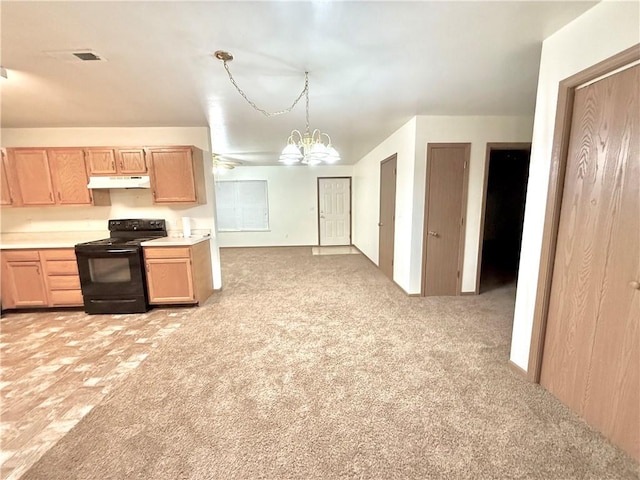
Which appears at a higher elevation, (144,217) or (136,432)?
(144,217)

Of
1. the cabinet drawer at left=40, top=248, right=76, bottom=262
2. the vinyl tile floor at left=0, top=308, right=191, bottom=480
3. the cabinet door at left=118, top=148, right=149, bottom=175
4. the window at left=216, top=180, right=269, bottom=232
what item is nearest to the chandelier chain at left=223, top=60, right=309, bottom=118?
the cabinet door at left=118, top=148, right=149, bottom=175

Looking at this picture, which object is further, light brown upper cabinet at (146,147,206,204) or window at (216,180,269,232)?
window at (216,180,269,232)

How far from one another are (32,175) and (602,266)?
5.83m

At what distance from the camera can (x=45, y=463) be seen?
4.66ft

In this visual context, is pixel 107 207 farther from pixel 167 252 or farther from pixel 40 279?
pixel 167 252

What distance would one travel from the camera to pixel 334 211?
25.5ft

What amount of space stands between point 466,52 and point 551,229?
4.62ft

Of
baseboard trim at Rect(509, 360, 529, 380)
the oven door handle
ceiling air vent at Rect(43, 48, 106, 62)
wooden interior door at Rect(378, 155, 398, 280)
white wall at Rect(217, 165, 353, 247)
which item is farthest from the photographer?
white wall at Rect(217, 165, 353, 247)

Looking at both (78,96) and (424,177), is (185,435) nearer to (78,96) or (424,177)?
(78,96)

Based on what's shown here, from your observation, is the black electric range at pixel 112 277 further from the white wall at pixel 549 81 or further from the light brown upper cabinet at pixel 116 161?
the white wall at pixel 549 81

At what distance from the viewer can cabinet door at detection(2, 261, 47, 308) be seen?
3.24 meters

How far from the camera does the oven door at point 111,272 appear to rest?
3201 mm

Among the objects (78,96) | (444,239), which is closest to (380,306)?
(444,239)

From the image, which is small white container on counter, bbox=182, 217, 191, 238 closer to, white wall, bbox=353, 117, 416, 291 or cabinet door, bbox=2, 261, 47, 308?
cabinet door, bbox=2, 261, 47, 308
